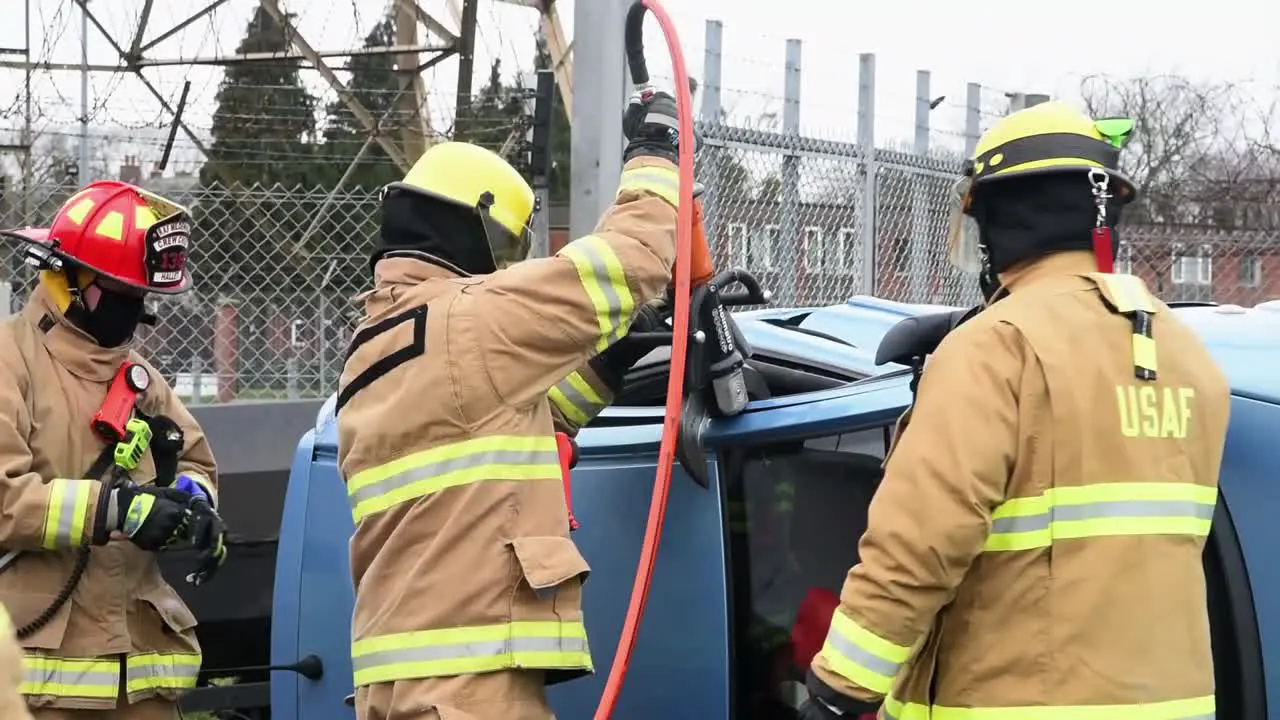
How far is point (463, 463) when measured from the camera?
8.23ft

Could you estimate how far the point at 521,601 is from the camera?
2461 millimetres

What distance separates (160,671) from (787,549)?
5.39 feet

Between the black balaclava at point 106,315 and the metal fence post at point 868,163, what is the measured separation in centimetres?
302

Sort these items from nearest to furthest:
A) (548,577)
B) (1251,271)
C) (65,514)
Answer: (548,577)
(65,514)
(1251,271)

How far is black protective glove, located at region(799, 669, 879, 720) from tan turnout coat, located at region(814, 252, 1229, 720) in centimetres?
2

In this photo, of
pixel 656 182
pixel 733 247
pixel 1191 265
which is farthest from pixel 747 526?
pixel 1191 265

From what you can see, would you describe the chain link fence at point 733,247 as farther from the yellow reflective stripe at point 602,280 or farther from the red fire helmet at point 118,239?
the yellow reflective stripe at point 602,280

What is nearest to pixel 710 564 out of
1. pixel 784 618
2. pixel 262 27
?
pixel 784 618

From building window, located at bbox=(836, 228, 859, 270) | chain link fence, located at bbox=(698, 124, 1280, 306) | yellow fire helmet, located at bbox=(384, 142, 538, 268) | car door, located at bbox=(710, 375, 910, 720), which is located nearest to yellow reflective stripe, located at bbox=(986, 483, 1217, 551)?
car door, located at bbox=(710, 375, 910, 720)

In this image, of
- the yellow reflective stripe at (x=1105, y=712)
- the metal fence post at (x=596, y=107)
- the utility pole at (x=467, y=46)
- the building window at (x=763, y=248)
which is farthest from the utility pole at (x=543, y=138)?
the utility pole at (x=467, y=46)

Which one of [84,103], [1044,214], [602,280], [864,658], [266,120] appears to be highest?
[266,120]

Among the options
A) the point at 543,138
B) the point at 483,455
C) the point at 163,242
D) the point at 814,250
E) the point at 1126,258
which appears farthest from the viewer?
the point at 1126,258

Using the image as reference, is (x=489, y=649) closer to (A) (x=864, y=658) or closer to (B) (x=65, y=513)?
(A) (x=864, y=658)

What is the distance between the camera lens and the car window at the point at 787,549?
2596 millimetres
